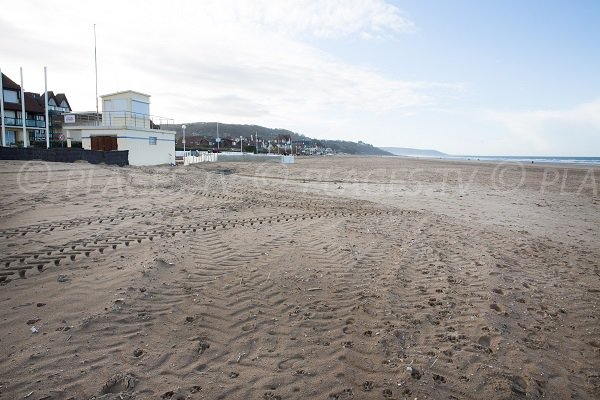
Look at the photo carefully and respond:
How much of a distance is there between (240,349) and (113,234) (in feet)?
15.8

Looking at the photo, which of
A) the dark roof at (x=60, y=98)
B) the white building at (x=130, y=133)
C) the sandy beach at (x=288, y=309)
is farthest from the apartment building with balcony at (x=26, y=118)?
the sandy beach at (x=288, y=309)

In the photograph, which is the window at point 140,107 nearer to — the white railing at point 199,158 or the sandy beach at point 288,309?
the white railing at point 199,158

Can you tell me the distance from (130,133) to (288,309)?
91.8ft

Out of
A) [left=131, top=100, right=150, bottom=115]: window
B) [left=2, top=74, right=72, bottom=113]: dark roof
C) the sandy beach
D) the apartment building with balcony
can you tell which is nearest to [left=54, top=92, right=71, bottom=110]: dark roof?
[left=2, top=74, right=72, bottom=113]: dark roof

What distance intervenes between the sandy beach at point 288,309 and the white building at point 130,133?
67.5 ft

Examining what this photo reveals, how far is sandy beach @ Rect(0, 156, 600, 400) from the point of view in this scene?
3.20 metres

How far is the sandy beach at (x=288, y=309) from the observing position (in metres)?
3.20

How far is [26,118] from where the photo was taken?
174 feet

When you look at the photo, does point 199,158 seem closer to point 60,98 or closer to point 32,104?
point 32,104

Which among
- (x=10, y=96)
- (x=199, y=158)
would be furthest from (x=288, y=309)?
(x=10, y=96)

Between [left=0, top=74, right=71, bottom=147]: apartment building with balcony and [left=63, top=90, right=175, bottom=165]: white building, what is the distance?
22815mm

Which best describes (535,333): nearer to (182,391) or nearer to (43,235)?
(182,391)

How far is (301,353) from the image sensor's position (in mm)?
3623

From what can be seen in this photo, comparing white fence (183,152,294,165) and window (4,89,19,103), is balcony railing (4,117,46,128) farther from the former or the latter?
white fence (183,152,294,165)
